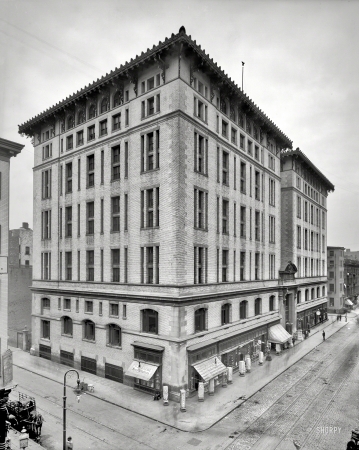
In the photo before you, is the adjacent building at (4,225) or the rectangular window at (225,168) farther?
the rectangular window at (225,168)

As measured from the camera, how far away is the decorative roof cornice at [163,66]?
26.8 metres

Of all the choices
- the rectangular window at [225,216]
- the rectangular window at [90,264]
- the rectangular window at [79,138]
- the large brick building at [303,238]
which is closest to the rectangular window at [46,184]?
the rectangular window at [79,138]

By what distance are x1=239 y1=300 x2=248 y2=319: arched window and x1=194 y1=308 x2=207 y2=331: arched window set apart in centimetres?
741

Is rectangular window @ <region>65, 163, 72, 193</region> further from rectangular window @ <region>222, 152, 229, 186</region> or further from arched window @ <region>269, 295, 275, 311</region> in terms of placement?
arched window @ <region>269, 295, 275, 311</region>

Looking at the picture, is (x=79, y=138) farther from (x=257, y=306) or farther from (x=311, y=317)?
(x=311, y=317)

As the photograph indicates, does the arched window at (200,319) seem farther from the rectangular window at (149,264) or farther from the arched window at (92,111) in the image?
the arched window at (92,111)

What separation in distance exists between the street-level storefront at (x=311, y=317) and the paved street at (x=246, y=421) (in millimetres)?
20064

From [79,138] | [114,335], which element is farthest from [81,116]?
[114,335]

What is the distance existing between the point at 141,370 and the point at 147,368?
56cm

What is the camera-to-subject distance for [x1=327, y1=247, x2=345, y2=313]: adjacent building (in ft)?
253

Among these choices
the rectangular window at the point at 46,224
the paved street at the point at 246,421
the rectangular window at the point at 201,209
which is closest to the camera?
the paved street at the point at 246,421

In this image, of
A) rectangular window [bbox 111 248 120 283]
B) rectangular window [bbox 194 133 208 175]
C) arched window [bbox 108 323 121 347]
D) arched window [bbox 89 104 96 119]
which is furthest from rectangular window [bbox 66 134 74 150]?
arched window [bbox 108 323 121 347]

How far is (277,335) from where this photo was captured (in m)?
40.8

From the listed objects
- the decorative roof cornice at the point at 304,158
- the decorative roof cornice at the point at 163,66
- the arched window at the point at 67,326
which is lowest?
the arched window at the point at 67,326
